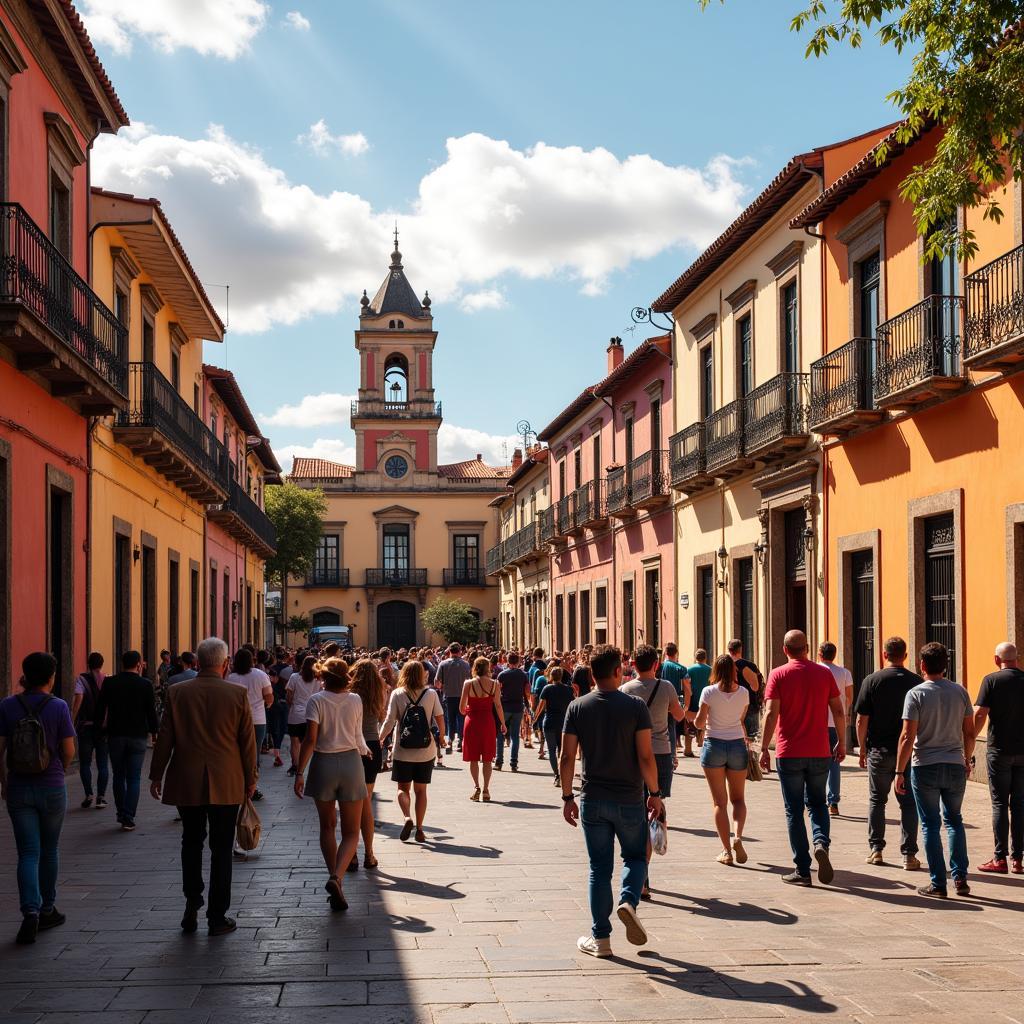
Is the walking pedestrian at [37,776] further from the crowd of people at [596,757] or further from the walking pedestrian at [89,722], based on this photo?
the walking pedestrian at [89,722]

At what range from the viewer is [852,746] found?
1781cm

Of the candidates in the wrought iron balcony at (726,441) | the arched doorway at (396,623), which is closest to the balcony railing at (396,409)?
the arched doorway at (396,623)

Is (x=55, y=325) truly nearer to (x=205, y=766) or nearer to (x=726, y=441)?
(x=205, y=766)

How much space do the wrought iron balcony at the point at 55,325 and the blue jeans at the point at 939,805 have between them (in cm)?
873

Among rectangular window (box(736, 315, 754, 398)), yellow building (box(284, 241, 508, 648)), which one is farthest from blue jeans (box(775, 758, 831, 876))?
yellow building (box(284, 241, 508, 648))

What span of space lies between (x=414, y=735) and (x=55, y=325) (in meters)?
6.10

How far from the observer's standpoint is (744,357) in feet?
74.2

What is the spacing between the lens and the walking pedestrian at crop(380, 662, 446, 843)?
11.4 meters

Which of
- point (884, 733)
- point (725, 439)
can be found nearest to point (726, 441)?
point (725, 439)

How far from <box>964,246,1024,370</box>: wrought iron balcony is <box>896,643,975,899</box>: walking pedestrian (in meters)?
4.67

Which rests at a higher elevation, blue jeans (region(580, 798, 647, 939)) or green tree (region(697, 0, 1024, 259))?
green tree (region(697, 0, 1024, 259))

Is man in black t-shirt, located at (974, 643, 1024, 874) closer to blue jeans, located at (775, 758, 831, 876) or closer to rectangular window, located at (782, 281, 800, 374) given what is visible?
blue jeans, located at (775, 758, 831, 876)

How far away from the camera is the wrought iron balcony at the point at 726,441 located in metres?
21.4

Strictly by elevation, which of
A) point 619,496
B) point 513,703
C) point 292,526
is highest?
point 292,526
